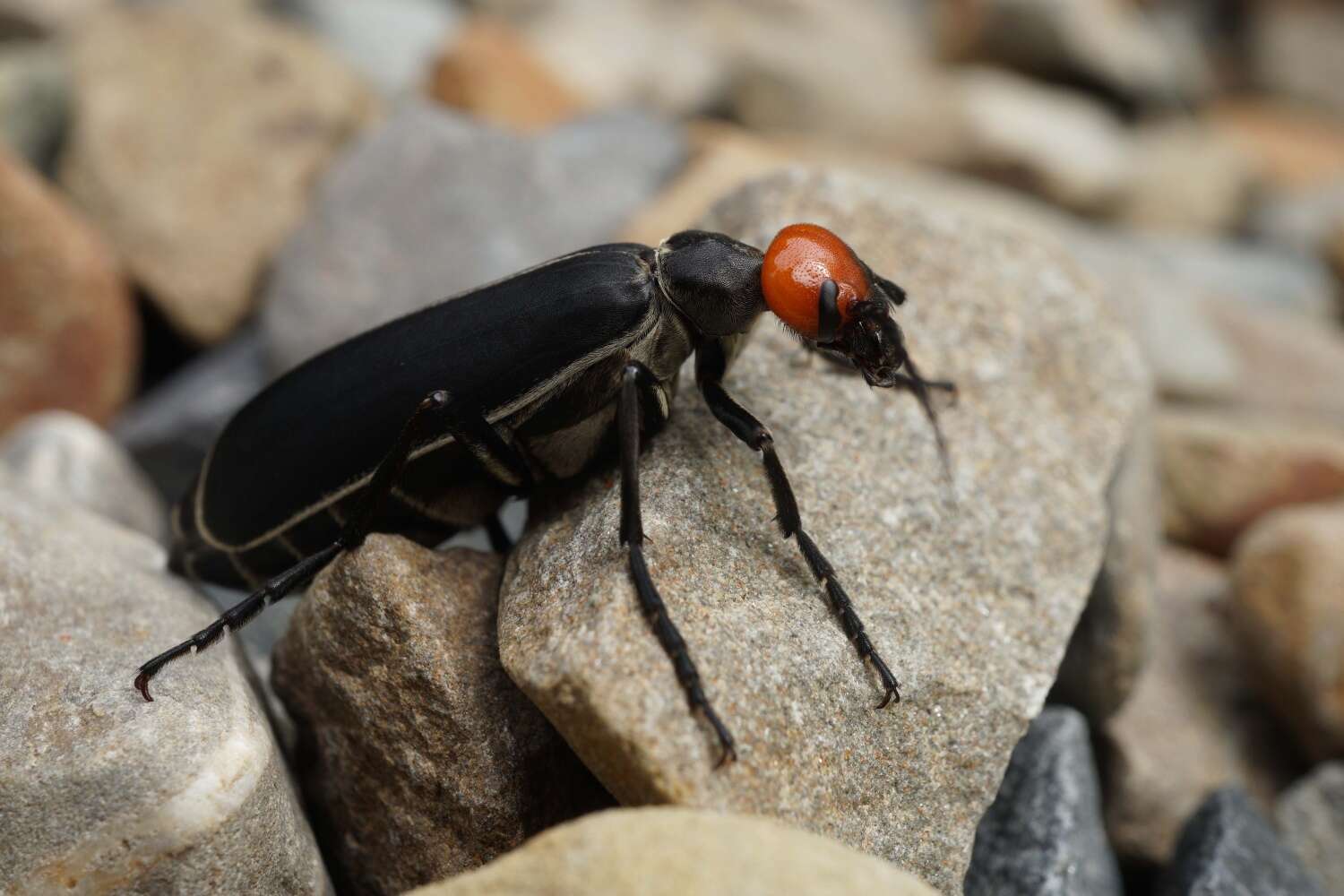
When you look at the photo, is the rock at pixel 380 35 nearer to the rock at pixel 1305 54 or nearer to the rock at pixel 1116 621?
the rock at pixel 1116 621

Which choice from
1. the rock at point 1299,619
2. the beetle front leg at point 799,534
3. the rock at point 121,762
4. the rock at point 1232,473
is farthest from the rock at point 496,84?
the rock at point 1299,619

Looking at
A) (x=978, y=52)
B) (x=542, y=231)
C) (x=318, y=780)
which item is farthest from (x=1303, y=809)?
(x=978, y=52)

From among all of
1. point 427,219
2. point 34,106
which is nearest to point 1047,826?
point 427,219

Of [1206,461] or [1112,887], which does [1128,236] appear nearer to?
[1206,461]

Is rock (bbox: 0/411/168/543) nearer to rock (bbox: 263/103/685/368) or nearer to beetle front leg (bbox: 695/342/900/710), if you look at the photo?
rock (bbox: 263/103/685/368)

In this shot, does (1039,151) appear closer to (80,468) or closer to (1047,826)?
(1047,826)

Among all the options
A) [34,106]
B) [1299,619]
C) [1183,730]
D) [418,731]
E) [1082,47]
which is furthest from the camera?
[1082,47]
